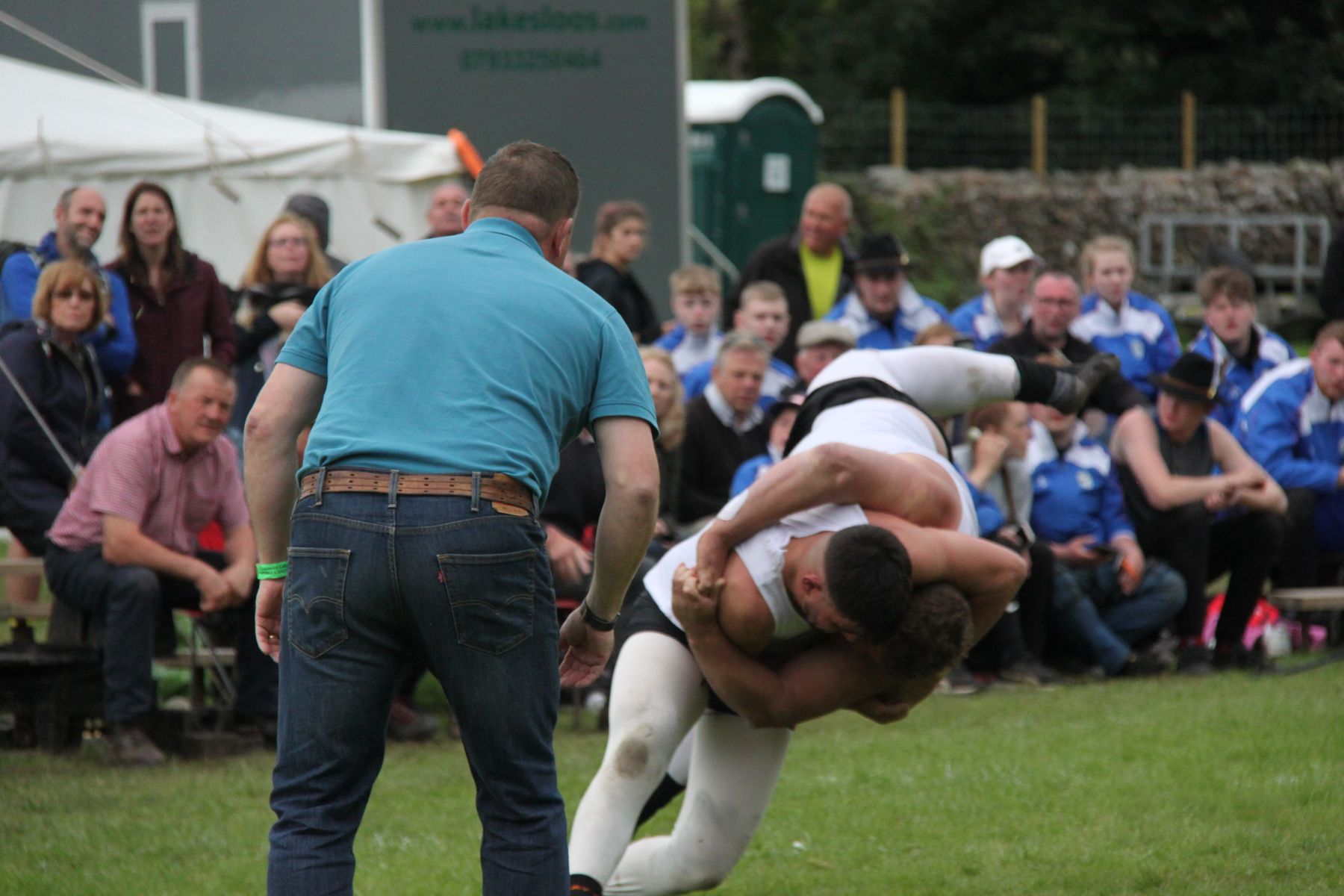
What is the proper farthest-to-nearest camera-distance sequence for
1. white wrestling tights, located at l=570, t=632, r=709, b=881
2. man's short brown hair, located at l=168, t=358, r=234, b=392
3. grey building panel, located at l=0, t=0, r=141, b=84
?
grey building panel, located at l=0, t=0, r=141, b=84
man's short brown hair, located at l=168, t=358, r=234, b=392
white wrestling tights, located at l=570, t=632, r=709, b=881

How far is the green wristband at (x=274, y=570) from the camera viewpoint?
11.6 feet

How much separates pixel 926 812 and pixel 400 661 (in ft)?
8.81

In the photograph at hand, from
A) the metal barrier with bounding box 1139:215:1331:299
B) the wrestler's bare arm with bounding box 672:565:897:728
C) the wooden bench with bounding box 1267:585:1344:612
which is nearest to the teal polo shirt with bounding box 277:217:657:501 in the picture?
the wrestler's bare arm with bounding box 672:565:897:728

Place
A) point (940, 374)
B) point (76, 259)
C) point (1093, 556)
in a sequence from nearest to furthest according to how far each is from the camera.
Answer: point (940, 374)
point (76, 259)
point (1093, 556)

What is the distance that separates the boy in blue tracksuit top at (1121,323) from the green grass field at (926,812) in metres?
2.51

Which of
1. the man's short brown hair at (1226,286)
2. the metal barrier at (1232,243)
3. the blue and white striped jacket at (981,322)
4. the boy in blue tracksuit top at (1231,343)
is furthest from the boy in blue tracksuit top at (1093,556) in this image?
the metal barrier at (1232,243)

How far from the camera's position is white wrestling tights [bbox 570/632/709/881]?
14.0ft

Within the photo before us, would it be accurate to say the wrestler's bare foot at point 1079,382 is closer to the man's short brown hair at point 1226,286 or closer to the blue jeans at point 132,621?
the blue jeans at point 132,621

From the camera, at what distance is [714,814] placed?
4422 millimetres

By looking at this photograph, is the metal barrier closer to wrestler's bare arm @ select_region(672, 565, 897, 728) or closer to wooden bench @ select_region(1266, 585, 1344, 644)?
wooden bench @ select_region(1266, 585, 1344, 644)

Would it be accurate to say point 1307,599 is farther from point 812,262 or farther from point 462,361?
point 462,361

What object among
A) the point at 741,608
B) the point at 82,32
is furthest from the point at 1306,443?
the point at 82,32

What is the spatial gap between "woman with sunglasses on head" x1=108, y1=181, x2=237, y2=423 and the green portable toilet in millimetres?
6960

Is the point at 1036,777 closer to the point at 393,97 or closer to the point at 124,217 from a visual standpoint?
the point at 124,217
